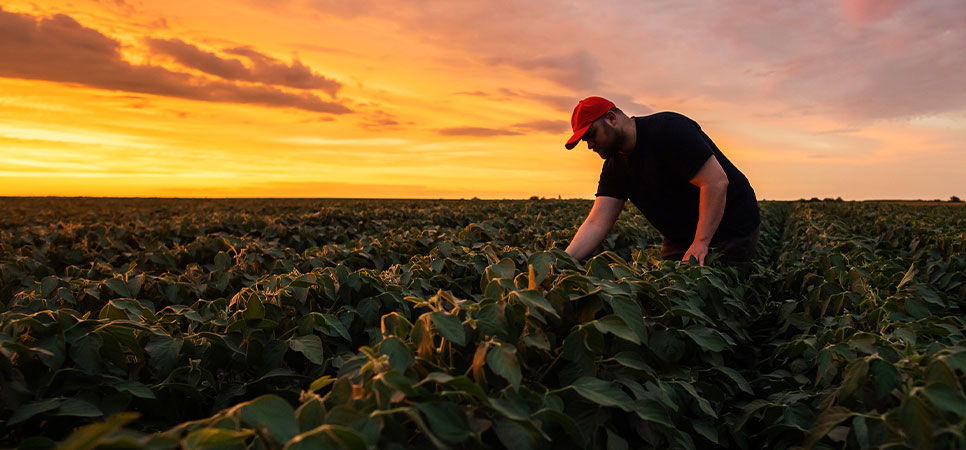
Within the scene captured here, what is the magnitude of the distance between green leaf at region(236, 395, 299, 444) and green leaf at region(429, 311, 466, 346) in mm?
521

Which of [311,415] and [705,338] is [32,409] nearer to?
[311,415]

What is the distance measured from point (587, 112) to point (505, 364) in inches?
129

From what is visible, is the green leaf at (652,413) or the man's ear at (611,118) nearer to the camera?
the green leaf at (652,413)

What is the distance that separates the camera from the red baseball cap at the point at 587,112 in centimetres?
458

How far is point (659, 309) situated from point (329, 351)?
1685mm

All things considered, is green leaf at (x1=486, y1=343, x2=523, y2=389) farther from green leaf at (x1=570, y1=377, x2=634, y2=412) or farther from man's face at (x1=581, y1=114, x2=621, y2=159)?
man's face at (x1=581, y1=114, x2=621, y2=159)

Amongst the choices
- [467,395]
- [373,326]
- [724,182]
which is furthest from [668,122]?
[467,395]

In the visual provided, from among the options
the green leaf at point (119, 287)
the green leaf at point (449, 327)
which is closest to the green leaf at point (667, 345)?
the green leaf at point (449, 327)

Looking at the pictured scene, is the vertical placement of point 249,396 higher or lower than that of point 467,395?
lower

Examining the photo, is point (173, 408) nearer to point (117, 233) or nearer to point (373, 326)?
point (373, 326)

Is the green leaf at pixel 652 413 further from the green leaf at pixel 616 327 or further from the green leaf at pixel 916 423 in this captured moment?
the green leaf at pixel 916 423

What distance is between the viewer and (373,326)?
10.3 feet

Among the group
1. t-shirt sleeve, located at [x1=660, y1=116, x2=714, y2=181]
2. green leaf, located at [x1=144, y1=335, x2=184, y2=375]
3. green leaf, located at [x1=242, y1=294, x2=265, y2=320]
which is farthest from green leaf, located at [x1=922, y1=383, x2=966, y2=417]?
t-shirt sleeve, located at [x1=660, y1=116, x2=714, y2=181]

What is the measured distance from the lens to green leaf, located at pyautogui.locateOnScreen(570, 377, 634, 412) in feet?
5.80
